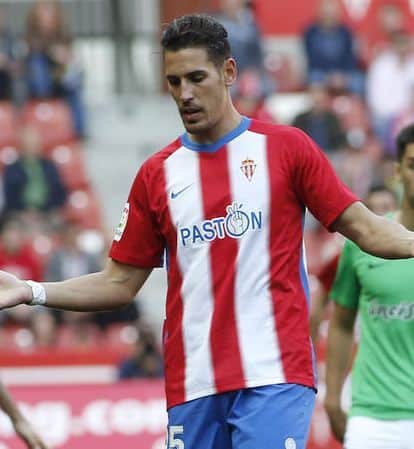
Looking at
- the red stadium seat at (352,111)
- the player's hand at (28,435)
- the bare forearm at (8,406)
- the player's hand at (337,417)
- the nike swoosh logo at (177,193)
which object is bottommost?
the red stadium seat at (352,111)

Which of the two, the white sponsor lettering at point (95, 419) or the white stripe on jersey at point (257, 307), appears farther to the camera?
the white sponsor lettering at point (95, 419)

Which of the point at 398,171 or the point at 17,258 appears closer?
the point at 398,171

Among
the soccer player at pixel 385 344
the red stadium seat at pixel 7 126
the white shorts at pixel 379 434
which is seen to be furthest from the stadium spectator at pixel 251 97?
the white shorts at pixel 379 434

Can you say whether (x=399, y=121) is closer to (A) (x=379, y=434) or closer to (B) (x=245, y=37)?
(B) (x=245, y=37)

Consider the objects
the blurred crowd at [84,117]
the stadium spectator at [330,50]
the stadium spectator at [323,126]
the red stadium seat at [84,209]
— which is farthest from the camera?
the stadium spectator at [330,50]

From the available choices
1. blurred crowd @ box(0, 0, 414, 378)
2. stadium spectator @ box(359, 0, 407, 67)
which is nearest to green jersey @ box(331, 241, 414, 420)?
blurred crowd @ box(0, 0, 414, 378)

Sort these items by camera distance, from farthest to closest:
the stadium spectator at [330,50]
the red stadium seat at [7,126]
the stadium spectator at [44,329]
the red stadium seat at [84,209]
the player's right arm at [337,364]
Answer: the stadium spectator at [330,50] → the red stadium seat at [7,126] → the red stadium seat at [84,209] → the stadium spectator at [44,329] → the player's right arm at [337,364]

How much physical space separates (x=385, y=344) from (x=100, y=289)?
4.92 ft

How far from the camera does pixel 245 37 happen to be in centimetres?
1780

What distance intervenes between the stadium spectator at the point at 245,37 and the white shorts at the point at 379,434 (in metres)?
10.7

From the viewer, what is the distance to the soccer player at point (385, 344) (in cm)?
709

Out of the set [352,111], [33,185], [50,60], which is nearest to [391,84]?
[352,111]

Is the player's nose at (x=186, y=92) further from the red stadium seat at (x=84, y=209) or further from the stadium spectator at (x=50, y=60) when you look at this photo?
the stadium spectator at (x=50, y=60)

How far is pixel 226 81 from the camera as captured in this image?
609 cm
